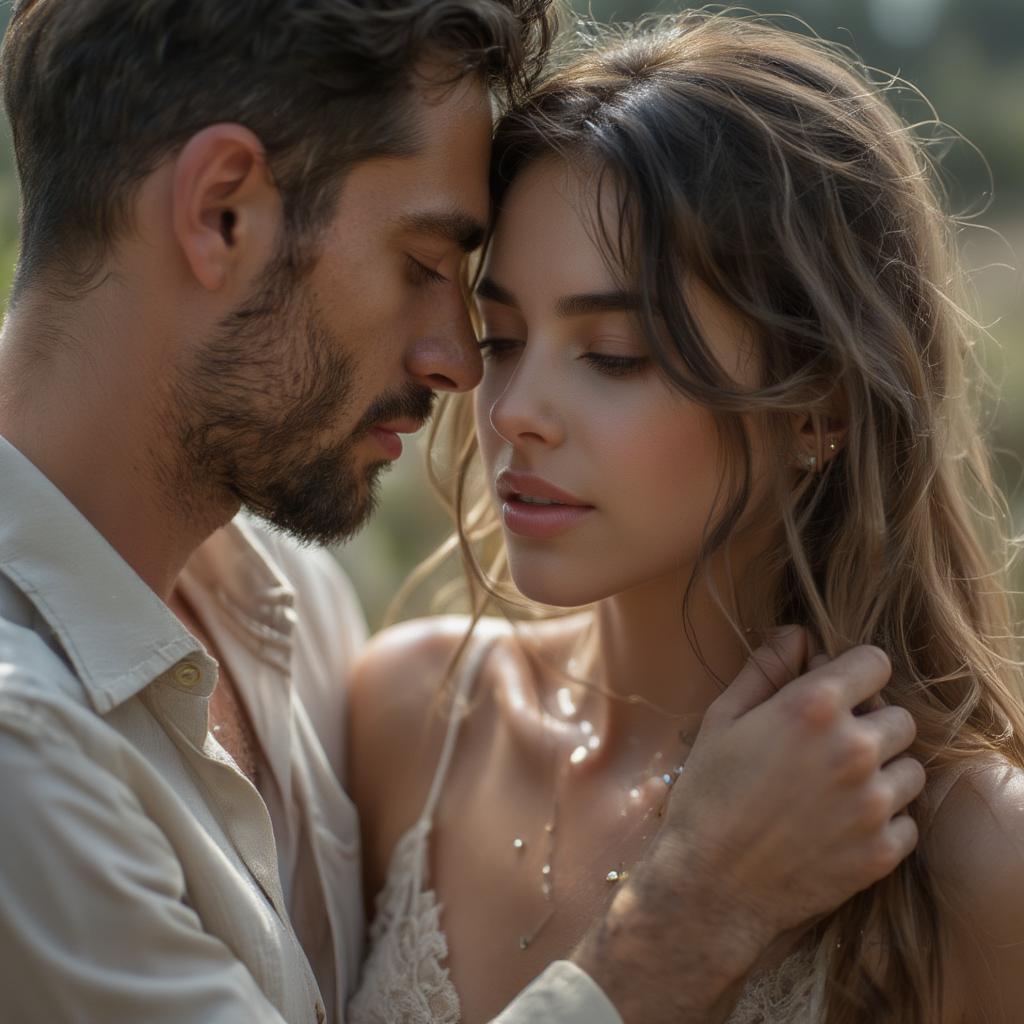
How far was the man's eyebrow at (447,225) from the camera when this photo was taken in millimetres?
2293

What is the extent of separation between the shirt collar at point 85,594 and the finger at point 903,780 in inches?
42.6

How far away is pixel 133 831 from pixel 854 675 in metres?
1.11

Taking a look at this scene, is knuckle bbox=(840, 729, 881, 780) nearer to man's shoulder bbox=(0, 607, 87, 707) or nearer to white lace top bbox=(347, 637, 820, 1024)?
white lace top bbox=(347, 637, 820, 1024)

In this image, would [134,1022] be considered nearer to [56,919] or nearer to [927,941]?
[56,919]

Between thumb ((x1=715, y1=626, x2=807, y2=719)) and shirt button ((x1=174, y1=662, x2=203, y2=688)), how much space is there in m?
0.84

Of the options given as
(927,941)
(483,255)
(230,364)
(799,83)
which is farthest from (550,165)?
(927,941)

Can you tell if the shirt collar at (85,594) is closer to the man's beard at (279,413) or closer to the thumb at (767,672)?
the man's beard at (279,413)

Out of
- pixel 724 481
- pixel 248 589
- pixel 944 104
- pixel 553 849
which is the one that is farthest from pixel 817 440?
pixel 944 104

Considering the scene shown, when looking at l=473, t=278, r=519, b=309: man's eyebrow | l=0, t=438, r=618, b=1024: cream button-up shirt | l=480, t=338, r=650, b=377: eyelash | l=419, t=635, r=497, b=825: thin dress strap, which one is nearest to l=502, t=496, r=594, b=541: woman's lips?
l=480, t=338, r=650, b=377: eyelash

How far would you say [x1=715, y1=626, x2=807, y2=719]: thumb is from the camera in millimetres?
2150

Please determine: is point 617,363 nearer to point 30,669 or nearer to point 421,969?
point 30,669

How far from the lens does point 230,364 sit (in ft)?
7.42

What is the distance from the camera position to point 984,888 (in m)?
2.07

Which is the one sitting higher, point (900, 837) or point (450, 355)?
point (450, 355)
